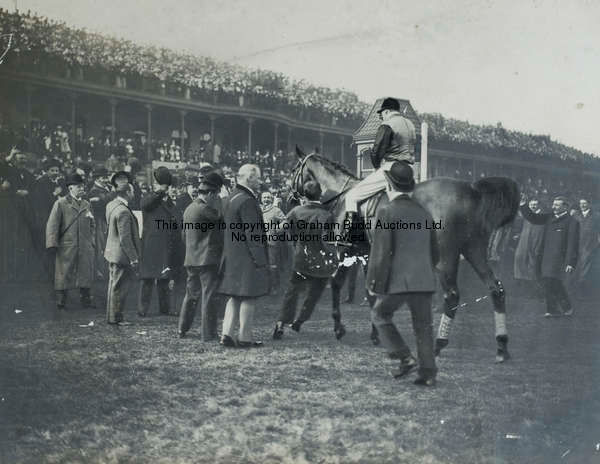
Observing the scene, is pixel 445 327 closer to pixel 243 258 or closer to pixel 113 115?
pixel 243 258

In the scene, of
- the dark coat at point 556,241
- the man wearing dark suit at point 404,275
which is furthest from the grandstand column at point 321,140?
the dark coat at point 556,241

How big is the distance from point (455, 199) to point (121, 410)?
11.7 feet

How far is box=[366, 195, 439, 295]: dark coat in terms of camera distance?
14.6 ft

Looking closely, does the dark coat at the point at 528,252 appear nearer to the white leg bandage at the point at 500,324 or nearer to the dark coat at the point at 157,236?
the white leg bandage at the point at 500,324

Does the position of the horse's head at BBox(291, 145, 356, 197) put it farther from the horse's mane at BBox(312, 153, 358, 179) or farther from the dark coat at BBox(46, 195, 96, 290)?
the dark coat at BBox(46, 195, 96, 290)

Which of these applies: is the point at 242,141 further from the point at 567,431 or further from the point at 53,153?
the point at 567,431

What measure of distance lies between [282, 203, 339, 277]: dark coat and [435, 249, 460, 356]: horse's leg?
1.26 m

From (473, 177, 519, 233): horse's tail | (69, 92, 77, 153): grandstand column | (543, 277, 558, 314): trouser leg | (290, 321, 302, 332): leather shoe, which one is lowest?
(290, 321, 302, 332): leather shoe

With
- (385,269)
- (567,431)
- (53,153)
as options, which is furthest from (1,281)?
(567,431)

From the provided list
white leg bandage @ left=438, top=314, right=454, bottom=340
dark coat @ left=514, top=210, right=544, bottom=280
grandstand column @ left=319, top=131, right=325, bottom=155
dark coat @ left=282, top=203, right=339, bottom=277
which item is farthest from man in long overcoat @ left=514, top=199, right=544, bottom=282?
grandstand column @ left=319, top=131, right=325, bottom=155

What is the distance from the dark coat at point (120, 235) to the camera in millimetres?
6312

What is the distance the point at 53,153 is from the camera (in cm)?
547

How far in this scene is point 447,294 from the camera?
17.4 feet

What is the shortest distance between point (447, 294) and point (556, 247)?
2585mm
